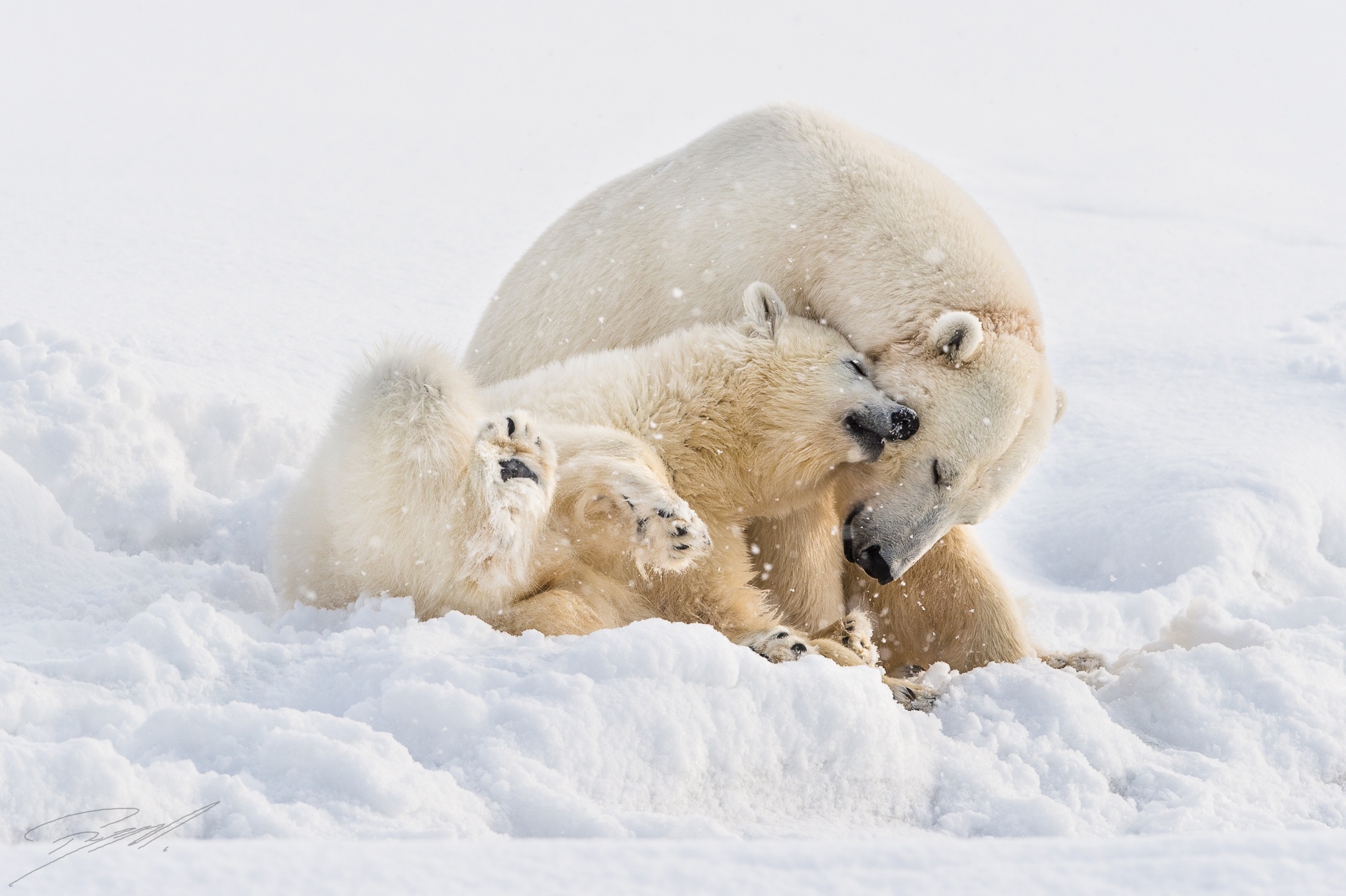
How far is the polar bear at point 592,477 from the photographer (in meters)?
2.33

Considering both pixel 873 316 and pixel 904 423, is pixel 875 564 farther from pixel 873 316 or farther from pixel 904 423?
pixel 873 316

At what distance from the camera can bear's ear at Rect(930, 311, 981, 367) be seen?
280 centimetres

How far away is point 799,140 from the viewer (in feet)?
10.9

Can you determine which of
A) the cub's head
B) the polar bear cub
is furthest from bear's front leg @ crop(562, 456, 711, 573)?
the cub's head

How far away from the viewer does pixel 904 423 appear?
2.88 meters

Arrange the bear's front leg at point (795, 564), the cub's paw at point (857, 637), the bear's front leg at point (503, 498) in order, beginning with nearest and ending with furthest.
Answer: the bear's front leg at point (503, 498) → the cub's paw at point (857, 637) → the bear's front leg at point (795, 564)

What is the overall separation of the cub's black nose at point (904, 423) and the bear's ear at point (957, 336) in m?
0.16

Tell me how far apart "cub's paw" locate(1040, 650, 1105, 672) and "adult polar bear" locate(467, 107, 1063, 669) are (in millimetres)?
74

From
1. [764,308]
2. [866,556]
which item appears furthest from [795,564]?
[764,308]

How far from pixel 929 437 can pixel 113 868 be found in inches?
82.2

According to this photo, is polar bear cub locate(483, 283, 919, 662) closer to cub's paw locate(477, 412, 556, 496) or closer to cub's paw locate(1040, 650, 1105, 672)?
cub's paw locate(477, 412, 556, 496)
